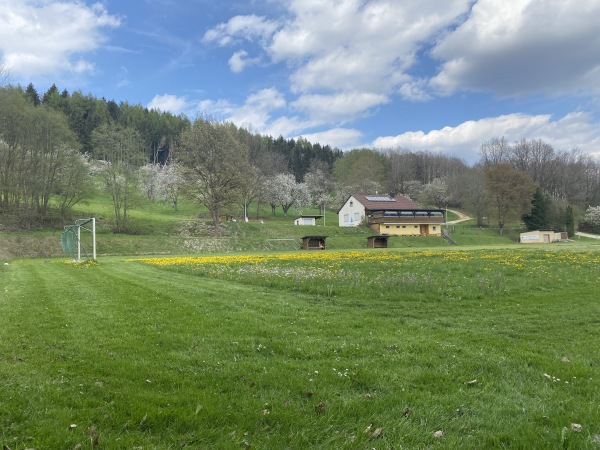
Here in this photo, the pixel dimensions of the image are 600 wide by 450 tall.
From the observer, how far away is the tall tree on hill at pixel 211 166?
5797 centimetres

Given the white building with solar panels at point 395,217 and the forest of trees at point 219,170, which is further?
the white building with solar panels at point 395,217

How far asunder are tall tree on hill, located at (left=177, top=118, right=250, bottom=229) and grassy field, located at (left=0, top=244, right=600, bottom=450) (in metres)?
46.0

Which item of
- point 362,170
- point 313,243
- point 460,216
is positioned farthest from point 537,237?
point 362,170

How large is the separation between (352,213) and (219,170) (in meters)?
34.5

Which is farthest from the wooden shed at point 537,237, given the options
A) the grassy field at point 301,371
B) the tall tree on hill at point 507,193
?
the grassy field at point 301,371

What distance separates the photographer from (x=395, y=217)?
7456 cm

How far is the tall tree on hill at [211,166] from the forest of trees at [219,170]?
0.14 meters

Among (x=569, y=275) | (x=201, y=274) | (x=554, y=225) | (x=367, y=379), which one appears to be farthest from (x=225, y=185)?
(x=554, y=225)

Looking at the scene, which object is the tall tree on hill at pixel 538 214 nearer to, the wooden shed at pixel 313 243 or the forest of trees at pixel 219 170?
the forest of trees at pixel 219 170

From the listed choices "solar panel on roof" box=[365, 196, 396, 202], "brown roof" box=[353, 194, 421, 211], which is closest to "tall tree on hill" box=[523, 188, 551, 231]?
A: "brown roof" box=[353, 194, 421, 211]

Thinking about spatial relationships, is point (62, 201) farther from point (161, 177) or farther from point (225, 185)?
point (161, 177)

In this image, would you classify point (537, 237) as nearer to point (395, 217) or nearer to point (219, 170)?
point (395, 217)

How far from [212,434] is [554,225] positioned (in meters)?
100

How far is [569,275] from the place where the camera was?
653 inches
